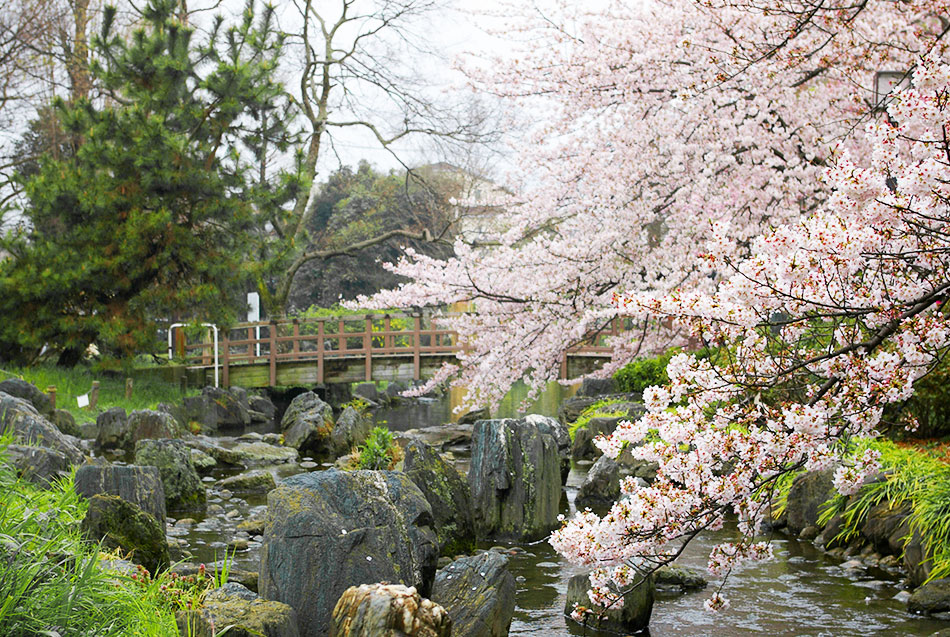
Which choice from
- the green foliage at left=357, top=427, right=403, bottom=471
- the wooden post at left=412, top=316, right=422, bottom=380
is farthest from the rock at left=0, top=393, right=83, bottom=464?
the wooden post at left=412, top=316, right=422, bottom=380

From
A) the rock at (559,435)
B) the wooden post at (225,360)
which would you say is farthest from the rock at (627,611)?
the wooden post at (225,360)

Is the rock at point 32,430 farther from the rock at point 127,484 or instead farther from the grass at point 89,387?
the grass at point 89,387

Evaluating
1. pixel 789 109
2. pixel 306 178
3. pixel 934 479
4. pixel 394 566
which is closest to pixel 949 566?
pixel 934 479

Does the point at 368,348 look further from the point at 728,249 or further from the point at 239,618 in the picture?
→ the point at 728,249

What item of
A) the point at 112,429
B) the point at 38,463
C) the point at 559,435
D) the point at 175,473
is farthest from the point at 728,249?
the point at 112,429

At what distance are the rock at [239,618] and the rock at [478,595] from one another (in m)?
0.96

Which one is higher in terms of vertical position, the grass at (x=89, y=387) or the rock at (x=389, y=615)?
the grass at (x=89, y=387)

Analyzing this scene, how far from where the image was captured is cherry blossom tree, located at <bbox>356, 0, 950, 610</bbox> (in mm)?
3090

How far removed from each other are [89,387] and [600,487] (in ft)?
33.5

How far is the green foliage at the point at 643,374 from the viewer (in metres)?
13.3

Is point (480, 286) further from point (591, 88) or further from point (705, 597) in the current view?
point (705, 597)

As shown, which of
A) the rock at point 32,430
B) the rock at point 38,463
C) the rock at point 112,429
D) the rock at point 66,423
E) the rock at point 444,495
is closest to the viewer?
the rock at point 38,463

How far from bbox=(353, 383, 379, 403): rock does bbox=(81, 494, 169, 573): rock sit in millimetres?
→ 16123

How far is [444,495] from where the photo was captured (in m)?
6.79
